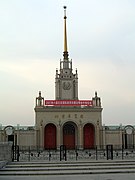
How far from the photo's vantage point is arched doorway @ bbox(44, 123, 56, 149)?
5047cm

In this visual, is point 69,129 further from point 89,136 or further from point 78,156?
point 78,156

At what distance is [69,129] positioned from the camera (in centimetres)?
5200

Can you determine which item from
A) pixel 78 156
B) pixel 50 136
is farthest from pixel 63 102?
pixel 78 156

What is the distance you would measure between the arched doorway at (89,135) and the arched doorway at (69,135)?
2051 mm

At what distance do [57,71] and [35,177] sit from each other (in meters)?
41.7

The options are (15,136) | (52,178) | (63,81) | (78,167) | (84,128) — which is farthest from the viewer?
(63,81)

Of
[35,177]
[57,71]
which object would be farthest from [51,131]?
[35,177]

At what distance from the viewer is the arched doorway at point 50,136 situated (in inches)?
1987

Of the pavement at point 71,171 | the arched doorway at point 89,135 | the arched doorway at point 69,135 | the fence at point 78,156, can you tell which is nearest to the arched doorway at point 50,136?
the arched doorway at point 69,135

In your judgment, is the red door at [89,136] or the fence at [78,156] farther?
the red door at [89,136]

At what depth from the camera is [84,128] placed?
51.8 meters

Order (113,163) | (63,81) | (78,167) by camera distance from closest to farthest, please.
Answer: (78,167)
(113,163)
(63,81)

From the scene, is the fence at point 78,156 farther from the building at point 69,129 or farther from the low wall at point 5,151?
the building at point 69,129

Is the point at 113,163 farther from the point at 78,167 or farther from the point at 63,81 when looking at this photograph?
the point at 63,81
